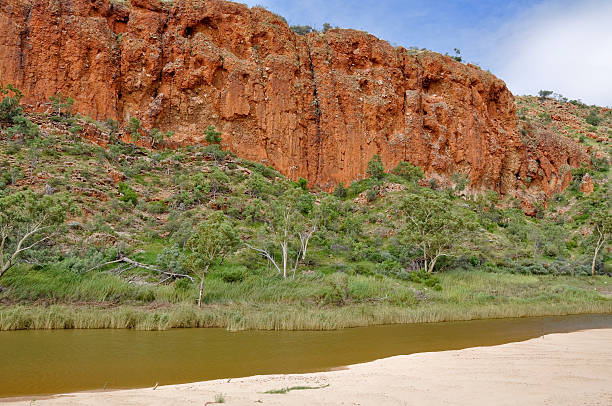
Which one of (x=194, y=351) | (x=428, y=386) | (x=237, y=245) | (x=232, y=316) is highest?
(x=237, y=245)

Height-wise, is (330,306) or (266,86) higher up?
(266,86)

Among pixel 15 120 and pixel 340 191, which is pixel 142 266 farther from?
pixel 340 191

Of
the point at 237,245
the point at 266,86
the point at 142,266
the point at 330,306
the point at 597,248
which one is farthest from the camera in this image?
the point at 266,86

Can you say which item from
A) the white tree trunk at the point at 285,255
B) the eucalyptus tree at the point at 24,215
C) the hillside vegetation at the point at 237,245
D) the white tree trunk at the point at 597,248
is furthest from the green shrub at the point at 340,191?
the eucalyptus tree at the point at 24,215

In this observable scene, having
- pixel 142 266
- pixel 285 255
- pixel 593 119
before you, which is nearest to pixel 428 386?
pixel 285 255

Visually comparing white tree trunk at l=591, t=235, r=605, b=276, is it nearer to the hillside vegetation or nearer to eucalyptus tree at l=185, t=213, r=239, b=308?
the hillside vegetation

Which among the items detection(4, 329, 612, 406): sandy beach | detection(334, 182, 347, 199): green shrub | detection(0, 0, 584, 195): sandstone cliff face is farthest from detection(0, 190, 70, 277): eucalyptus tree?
detection(334, 182, 347, 199): green shrub

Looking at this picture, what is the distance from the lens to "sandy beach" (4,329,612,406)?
5.89m

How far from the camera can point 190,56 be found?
156 feet

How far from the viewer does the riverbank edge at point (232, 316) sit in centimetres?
1498

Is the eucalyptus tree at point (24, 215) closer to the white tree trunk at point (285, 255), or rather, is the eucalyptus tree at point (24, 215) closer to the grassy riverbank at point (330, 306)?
the grassy riverbank at point (330, 306)

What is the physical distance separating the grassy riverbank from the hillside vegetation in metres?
0.08

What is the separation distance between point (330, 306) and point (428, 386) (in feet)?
44.1

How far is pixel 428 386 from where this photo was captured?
678cm
